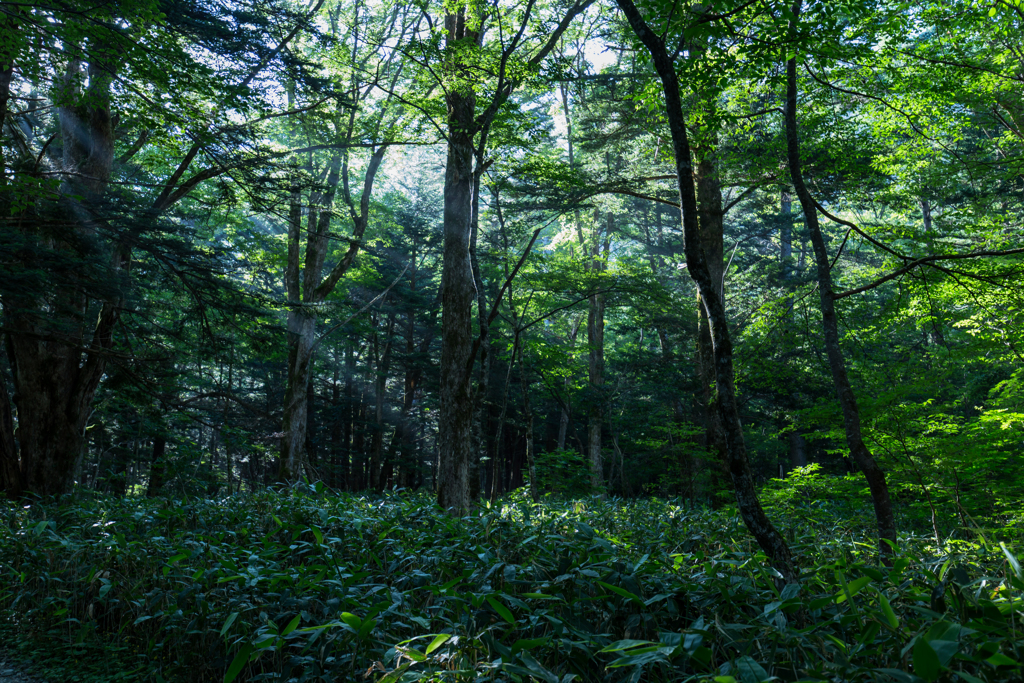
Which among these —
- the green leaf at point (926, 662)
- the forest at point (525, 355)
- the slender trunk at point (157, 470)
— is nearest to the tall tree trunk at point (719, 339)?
the forest at point (525, 355)

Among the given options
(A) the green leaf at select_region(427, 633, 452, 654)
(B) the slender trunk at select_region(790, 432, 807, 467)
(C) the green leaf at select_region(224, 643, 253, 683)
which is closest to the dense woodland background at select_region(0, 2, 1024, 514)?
(A) the green leaf at select_region(427, 633, 452, 654)

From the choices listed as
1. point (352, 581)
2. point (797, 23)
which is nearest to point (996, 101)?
point (797, 23)

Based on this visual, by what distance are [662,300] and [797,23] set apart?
9745 mm

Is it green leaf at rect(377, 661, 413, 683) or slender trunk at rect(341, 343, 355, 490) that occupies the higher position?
slender trunk at rect(341, 343, 355, 490)

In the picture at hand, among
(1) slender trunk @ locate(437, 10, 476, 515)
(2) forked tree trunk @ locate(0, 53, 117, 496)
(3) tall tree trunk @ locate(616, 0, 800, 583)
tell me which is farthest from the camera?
(2) forked tree trunk @ locate(0, 53, 117, 496)

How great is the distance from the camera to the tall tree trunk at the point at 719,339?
10.6ft

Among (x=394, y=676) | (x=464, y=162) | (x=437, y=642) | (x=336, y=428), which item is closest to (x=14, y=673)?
(x=394, y=676)

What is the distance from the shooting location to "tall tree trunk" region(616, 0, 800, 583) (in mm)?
3242

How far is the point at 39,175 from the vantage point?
721 centimetres

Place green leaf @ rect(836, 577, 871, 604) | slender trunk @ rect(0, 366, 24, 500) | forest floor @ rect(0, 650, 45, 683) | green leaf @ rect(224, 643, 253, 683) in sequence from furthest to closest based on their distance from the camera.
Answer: slender trunk @ rect(0, 366, 24, 500)
forest floor @ rect(0, 650, 45, 683)
green leaf @ rect(224, 643, 253, 683)
green leaf @ rect(836, 577, 871, 604)

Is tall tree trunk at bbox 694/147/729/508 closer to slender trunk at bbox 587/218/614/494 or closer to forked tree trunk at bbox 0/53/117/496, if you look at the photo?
slender trunk at bbox 587/218/614/494

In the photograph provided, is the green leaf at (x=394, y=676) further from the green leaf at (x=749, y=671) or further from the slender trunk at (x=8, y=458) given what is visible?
the slender trunk at (x=8, y=458)

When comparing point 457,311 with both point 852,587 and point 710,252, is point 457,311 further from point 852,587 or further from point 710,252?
point 852,587

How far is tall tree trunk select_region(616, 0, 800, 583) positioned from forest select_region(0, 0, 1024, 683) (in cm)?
2
